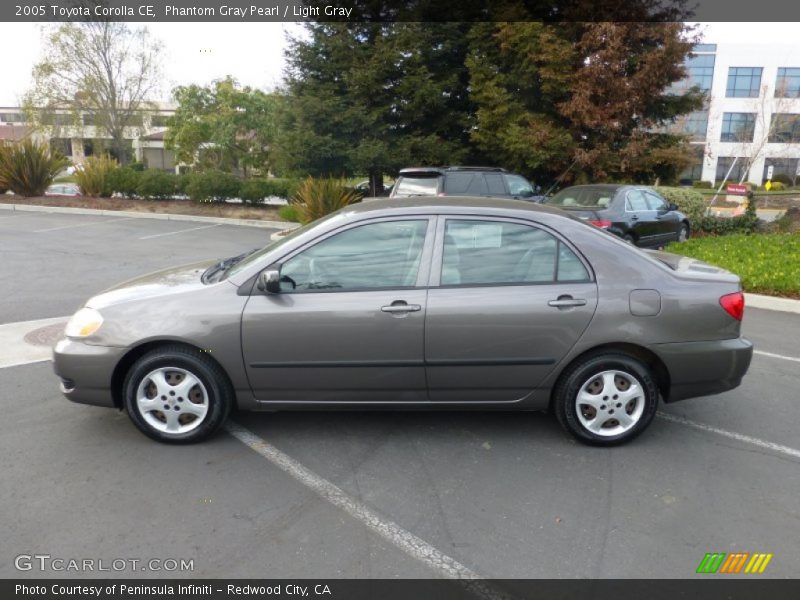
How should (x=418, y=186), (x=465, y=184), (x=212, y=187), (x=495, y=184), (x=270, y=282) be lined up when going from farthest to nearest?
(x=212, y=187), (x=495, y=184), (x=465, y=184), (x=418, y=186), (x=270, y=282)

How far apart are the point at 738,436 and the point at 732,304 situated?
97 cm

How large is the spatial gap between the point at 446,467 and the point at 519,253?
1.44 metres

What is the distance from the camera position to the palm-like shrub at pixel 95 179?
2081 centimetres

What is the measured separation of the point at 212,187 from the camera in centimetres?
1902

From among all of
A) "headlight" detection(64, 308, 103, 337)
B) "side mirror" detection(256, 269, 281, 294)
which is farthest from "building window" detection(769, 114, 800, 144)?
"headlight" detection(64, 308, 103, 337)

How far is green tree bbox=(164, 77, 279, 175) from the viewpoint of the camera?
32.2 metres

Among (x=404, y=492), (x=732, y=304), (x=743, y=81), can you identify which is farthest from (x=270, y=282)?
(x=743, y=81)

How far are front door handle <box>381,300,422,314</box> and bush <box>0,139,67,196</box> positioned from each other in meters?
22.2

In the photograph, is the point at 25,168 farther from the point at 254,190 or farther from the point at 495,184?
the point at 495,184

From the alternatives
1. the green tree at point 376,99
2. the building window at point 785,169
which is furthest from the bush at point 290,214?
the building window at point 785,169

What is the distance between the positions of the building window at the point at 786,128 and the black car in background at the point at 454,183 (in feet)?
92.5

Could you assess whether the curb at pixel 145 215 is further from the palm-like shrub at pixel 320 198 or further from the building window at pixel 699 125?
the building window at pixel 699 125

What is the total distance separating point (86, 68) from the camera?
31438 mm
